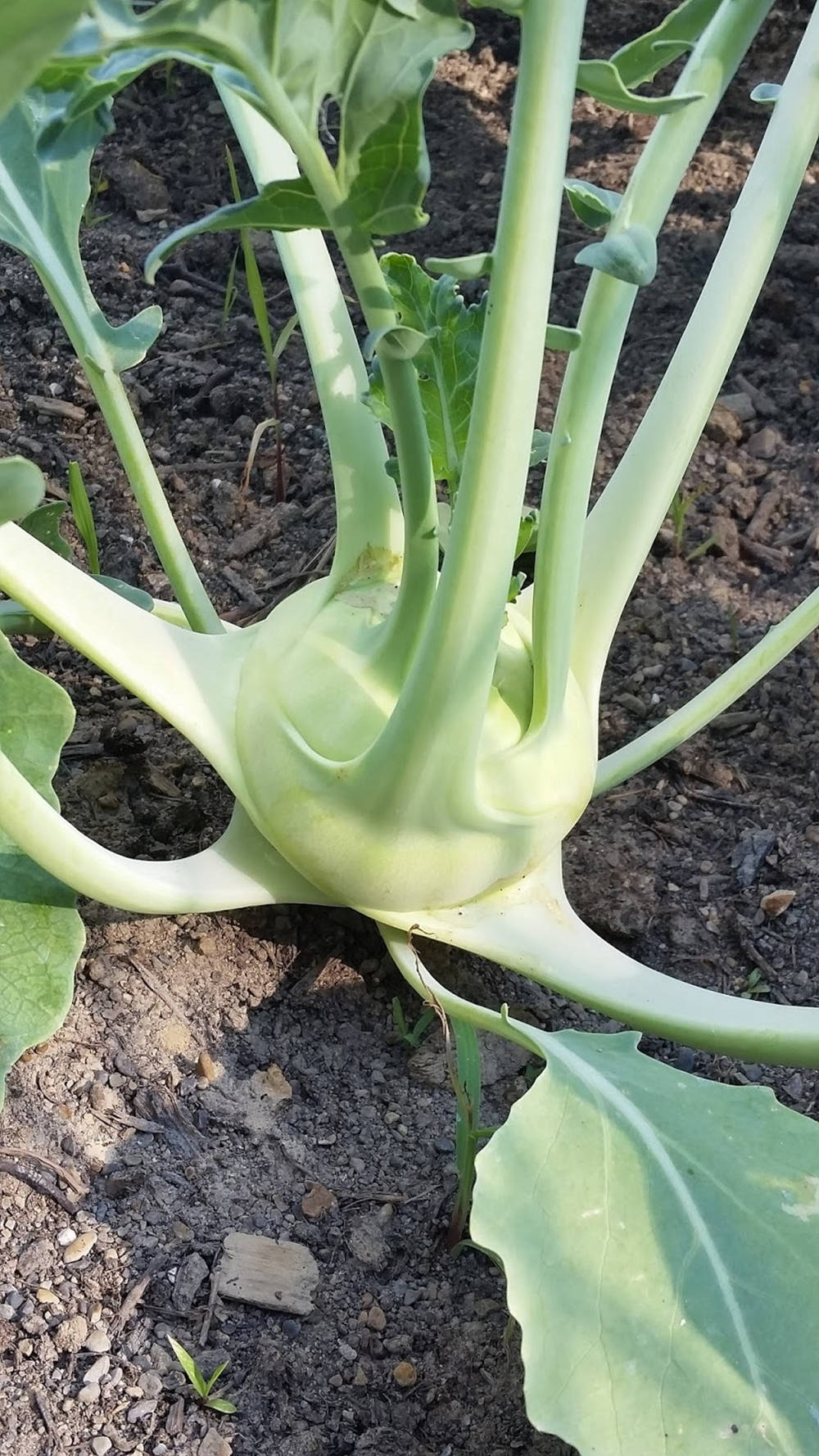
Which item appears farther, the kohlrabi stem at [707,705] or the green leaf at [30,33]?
the kohlrabi stem at [707,705]

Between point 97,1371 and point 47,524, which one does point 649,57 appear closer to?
point 47,524

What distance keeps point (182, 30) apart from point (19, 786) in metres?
0.51

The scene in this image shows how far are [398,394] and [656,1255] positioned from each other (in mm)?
595

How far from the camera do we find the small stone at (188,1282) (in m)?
0.92

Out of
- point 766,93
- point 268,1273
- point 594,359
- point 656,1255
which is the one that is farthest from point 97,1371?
point 766,93

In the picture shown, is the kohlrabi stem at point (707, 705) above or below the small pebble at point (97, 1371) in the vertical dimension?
above

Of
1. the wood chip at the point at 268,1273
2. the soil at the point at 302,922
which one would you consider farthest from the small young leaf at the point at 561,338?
the wood chip at the point at 268,1273

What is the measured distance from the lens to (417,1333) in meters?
0.93

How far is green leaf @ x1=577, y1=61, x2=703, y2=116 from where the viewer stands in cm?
78

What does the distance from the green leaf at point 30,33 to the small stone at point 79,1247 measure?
79cm

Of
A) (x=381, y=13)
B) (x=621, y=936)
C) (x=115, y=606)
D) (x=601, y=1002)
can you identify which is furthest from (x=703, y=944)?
(x=381, y=13)

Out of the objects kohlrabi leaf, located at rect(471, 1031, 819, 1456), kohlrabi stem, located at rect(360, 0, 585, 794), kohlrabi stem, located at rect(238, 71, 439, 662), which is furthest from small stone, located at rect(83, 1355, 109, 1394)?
kohlrabi stem, located at rect(238, 71, 439, 662)

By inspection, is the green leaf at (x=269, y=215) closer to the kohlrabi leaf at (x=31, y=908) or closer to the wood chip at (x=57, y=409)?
the kohlrabi leaf at (x=31, y=908)

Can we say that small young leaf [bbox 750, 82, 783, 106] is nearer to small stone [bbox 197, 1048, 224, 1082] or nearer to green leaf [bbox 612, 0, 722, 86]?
green leaf [bbox 612, 0, 722, 86]
